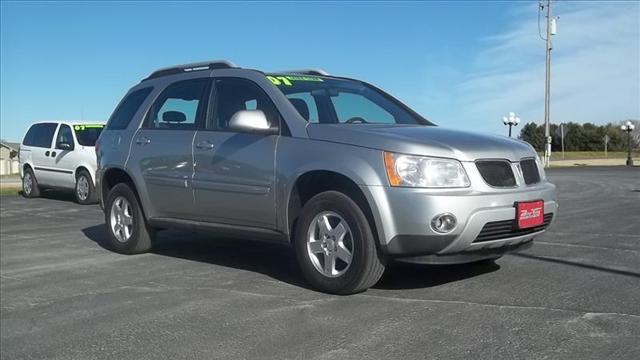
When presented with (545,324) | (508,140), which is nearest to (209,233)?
(508,140)

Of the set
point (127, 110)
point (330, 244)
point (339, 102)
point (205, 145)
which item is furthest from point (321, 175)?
point (127, 110)

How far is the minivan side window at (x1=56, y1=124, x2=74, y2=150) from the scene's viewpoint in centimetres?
1461

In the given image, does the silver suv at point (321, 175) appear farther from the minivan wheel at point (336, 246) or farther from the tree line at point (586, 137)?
the tree line at point (586, 137)

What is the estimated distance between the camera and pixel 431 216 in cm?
458

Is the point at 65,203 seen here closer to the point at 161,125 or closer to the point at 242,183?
the point at 161,125

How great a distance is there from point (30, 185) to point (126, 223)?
33.1 feet

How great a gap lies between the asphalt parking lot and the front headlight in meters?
0.85

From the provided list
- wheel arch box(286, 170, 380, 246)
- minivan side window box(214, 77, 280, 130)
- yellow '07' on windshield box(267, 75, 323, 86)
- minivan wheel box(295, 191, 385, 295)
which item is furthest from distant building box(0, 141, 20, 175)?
minivan wheel box(295, 191, 385, 295)

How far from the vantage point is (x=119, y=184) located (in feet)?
24.0

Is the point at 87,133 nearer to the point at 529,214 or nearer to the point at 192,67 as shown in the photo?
the point at 192,67

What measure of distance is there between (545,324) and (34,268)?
17.0ft

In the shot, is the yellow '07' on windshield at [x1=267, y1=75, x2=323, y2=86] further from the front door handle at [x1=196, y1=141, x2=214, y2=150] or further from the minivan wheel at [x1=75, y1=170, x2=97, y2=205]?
the minivan wheel at [x1=75, y1=170, x2=97, y2=205]

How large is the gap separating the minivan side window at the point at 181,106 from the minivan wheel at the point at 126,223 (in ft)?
2.71

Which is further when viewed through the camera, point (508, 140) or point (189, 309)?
point (508, 140)
